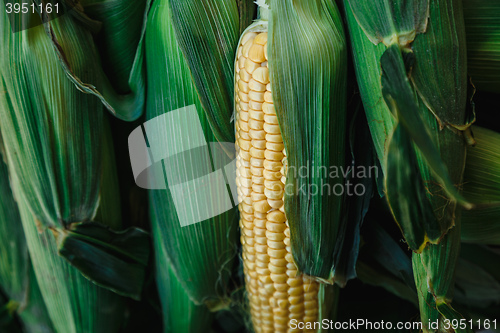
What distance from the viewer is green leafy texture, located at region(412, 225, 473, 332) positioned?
0.46 meters

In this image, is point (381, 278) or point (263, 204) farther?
point (381, 278)

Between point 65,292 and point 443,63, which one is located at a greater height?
point 443,63

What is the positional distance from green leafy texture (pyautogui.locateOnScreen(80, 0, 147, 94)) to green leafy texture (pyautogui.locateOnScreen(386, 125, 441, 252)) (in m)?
0.33

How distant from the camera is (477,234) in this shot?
0.57 meters

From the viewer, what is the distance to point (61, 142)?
542 mm

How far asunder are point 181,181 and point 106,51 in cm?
19

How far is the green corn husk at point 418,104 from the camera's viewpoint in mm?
403

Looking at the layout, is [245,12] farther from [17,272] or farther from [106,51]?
[17,272]

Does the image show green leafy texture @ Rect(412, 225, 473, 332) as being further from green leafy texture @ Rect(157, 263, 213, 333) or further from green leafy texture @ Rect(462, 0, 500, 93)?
green leafy texture @ Rect(157, 263, 213, 333)

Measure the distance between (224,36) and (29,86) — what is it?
242 millimetres

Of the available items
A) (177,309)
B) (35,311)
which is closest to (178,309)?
(177,309)

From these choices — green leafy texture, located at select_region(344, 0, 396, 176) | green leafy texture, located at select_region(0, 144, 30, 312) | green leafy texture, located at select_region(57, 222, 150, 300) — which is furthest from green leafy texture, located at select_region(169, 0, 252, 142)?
green leafy texture, located at select_region(0, 144, 30, 312)

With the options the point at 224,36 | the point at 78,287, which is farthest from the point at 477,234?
the point at 78,287

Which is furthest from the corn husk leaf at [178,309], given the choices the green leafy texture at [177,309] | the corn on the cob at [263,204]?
the corn on the cob at [263,204]
